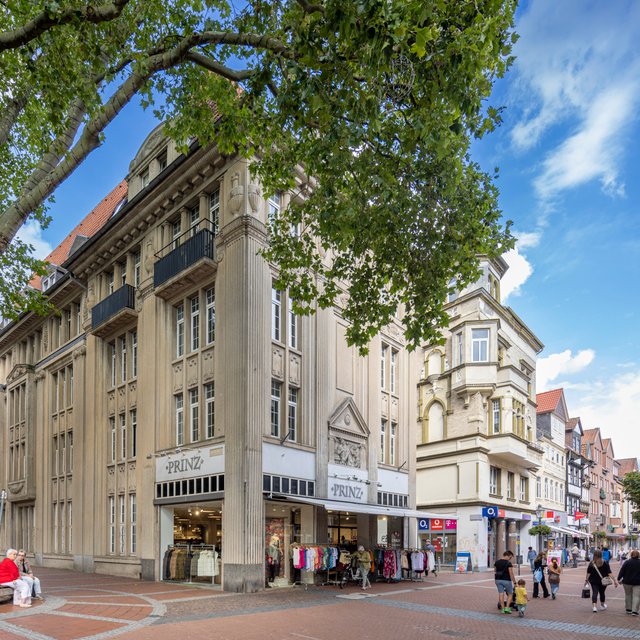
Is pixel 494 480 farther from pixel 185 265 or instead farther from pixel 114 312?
pixel 185 265

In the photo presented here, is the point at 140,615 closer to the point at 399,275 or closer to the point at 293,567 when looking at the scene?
the point at 293,567

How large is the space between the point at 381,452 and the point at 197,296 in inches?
401

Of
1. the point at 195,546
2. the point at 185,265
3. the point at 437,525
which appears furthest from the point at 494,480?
the point at 185,265

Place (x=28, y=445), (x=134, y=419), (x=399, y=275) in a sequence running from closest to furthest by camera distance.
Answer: (x=399, y=275) → (x=134, y=419) → (x=28, y=445)

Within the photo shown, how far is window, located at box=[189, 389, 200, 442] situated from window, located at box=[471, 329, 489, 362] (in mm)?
19177

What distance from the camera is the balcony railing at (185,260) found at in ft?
69.6

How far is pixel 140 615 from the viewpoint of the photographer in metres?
13.7

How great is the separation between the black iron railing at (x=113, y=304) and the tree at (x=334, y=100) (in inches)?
404

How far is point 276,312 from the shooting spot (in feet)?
70.1

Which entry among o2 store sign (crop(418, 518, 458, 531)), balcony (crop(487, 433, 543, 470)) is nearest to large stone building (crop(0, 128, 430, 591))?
o2 store sign (crop(418, 518, 458, 531))

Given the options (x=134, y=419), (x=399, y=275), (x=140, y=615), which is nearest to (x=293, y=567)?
(x=140, y=615)

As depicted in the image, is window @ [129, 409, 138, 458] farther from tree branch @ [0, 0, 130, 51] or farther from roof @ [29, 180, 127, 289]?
tree branch @ [0, 0, 130, 51]

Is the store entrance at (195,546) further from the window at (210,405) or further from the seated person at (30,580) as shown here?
the seated person at (30,580)

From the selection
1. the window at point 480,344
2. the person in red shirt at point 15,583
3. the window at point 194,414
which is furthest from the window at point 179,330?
the window at point 480,344
